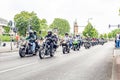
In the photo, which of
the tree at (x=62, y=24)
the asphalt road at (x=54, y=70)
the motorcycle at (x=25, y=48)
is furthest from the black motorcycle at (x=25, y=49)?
the tree at (x=62, y=24)

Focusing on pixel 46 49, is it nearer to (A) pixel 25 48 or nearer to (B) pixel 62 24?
(A) pixel 25 48

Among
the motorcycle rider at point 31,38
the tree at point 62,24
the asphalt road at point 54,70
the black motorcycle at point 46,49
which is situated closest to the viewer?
the asphalt road at point 54,70

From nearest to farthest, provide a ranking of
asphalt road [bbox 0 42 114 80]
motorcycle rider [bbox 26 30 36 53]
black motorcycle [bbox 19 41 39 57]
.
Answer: asphalt road [bbox 0 42 114 80] → black motorcycle [bbox 19 41 39 57] → motorcycle rider [bbox 26 30 36 53]

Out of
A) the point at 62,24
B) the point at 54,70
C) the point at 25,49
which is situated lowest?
the point at 54,70

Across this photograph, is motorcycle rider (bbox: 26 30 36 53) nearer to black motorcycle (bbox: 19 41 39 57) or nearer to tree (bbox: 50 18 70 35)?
black motorcycle (bbox: 19 41 39 57)

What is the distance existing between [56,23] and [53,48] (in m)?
156

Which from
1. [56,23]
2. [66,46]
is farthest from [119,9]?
[56,23]

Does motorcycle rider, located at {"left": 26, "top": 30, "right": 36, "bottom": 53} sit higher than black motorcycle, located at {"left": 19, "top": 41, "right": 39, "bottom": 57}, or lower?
higher

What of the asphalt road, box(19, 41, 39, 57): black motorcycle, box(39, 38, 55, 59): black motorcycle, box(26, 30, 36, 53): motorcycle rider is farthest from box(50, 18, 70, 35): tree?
the asphalt road

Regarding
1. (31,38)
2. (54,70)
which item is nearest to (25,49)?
(31,38)

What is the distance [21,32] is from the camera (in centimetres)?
11688

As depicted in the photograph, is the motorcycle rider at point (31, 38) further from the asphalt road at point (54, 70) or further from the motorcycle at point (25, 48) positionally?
the asphalt road at point (54, 70)

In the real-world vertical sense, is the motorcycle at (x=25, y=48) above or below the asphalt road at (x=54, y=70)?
above

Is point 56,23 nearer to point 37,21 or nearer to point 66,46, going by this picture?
point 37,21
